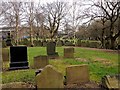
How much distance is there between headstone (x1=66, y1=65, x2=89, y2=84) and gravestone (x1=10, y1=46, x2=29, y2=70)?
12.4ft

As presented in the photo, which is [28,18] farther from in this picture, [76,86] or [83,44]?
[76,86]

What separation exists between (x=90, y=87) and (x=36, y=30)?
131ft

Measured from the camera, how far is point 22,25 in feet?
120

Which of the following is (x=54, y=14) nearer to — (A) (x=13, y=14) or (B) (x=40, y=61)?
(A) (x=13, y=14)

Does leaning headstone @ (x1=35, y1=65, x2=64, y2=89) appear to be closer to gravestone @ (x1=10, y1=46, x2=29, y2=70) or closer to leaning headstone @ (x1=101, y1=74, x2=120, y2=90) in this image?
leaning headstone @ (x1=101, y1=74, x2=120, y2=90)

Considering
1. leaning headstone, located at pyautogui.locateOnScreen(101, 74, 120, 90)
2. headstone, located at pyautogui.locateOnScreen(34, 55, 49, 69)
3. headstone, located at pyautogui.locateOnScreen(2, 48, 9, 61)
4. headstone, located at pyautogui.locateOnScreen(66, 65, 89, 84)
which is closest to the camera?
leaning headstone, located at pyautogui.locateOnScreen(101, 74, 120, 90)

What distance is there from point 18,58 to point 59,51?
9.78 m

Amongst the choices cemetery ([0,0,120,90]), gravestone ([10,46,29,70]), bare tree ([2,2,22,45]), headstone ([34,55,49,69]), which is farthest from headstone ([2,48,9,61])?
bare tree ([2,2,22,45])

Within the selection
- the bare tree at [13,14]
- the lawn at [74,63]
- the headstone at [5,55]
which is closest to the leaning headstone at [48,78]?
the lawn at [74,63]

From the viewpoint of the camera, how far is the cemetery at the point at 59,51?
550cm

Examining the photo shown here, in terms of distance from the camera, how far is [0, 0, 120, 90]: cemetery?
5.50 meters

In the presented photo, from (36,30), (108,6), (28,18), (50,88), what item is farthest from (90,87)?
(36,30)

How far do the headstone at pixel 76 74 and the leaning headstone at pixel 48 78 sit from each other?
144 centimetres

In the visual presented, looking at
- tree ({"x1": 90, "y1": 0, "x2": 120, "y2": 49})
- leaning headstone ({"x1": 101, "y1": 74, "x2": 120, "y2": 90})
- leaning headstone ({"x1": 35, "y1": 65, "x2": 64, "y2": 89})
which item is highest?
tree ({"x1": 90, "y1": 0, "x2": 120, "y2": 49})
